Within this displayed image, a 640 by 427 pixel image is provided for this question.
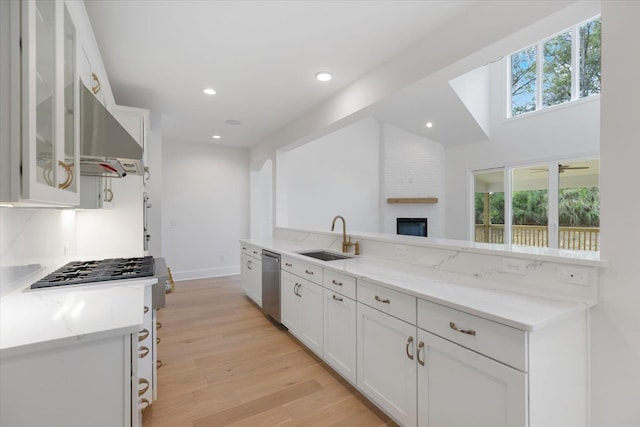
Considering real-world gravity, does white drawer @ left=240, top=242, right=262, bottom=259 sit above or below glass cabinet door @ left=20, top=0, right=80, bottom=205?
below

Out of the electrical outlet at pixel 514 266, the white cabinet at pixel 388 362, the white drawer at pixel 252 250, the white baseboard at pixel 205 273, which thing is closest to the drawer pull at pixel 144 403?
the white cabinet at pixel 388 362

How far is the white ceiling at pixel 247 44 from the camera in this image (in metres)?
1.91

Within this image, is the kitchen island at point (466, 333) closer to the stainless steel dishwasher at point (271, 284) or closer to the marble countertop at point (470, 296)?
the marble countertop at point (470, 296)

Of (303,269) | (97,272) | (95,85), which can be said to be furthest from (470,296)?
(95,85)

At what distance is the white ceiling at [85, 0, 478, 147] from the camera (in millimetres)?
1914

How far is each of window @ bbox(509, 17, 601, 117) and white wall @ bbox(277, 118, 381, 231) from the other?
117 inches

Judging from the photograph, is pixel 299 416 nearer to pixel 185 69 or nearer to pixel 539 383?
pixel 539 383

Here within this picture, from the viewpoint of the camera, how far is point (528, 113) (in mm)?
5449

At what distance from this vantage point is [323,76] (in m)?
2.84

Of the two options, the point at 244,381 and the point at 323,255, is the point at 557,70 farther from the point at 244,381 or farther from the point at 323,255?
the point at 244,381

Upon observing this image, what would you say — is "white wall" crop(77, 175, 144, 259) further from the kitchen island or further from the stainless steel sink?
the kitchen island

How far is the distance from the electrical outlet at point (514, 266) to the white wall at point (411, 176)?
5.45 meters

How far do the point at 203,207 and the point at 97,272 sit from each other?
3885mm

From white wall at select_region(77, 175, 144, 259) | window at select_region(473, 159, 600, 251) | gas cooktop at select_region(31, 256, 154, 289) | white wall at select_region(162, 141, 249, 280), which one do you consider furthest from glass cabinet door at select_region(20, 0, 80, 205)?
window at select_region(473, 159, 600, 251)
